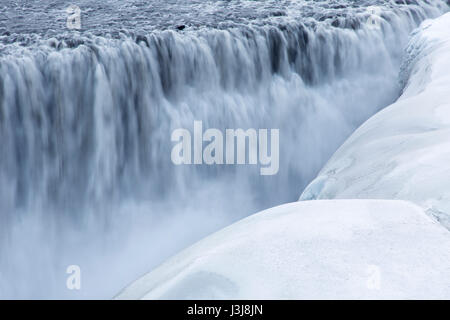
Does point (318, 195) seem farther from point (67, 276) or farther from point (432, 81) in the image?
point (67, 276)

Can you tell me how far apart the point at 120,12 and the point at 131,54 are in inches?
47.7

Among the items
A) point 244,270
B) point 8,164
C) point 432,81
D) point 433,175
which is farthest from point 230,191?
point 244,270

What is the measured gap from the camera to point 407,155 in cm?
249

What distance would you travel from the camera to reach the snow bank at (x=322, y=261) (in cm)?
149

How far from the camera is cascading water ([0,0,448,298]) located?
4.79 metres

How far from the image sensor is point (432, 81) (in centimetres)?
347
